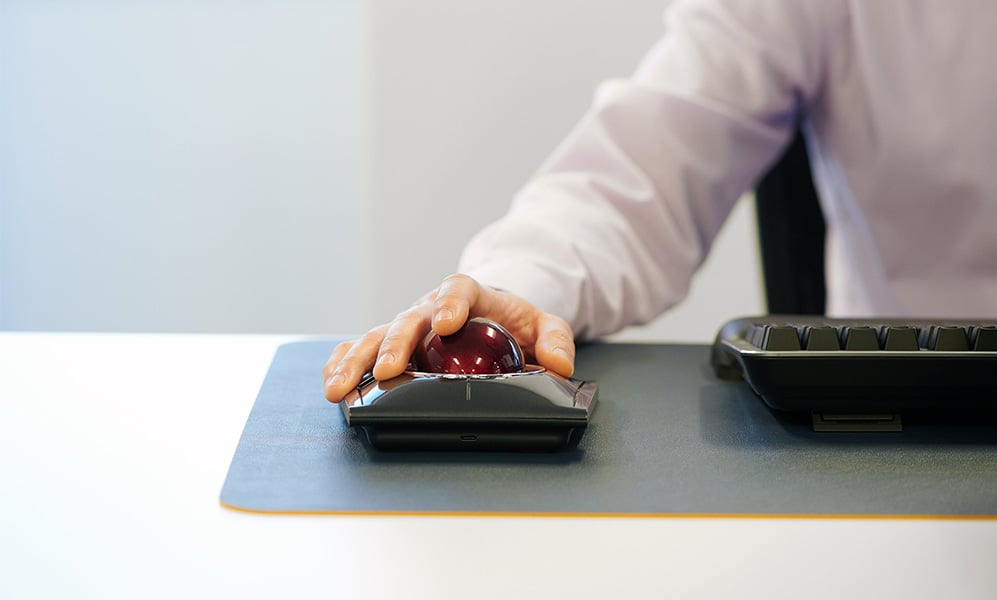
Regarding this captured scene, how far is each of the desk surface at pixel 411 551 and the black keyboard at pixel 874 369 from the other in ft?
0.42

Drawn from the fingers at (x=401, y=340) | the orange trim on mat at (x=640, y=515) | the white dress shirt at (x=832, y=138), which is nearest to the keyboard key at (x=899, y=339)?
the orange trim on mat at (x=640, y=515)

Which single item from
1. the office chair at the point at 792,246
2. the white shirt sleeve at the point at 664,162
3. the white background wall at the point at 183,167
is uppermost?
the white shirt sleeve at the point at 664,162

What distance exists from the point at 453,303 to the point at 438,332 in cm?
2

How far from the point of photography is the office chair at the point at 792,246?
1.04m

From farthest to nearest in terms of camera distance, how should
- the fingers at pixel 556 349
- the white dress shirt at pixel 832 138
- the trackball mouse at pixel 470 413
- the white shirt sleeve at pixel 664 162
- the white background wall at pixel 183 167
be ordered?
the white background wall at pixel 183 167 → the white dress shirt at pixel 832 138 → the white shirt sleeve at pixel 664 162 → the fingers at pixel 556 349 → the trackball mouse at pixel 470 413

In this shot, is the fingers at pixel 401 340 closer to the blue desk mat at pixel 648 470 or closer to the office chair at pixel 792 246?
the blue desk mat at pixel 648 470

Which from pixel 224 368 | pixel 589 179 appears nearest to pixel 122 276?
pixel 589 179

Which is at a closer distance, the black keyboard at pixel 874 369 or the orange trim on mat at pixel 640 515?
the orange trim on mat at pixel 640 515

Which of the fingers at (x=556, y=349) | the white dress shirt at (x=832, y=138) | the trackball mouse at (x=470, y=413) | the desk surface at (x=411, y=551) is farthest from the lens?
the white dress shirt at (x=832, y=138)

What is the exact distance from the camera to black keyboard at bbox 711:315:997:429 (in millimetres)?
472

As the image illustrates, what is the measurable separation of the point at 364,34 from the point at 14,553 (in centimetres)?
168

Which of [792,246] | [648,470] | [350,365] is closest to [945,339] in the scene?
[648,470]

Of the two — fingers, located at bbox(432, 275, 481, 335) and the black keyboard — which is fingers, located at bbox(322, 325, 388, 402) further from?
the black keyboard

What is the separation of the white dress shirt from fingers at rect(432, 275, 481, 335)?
0.40 m
